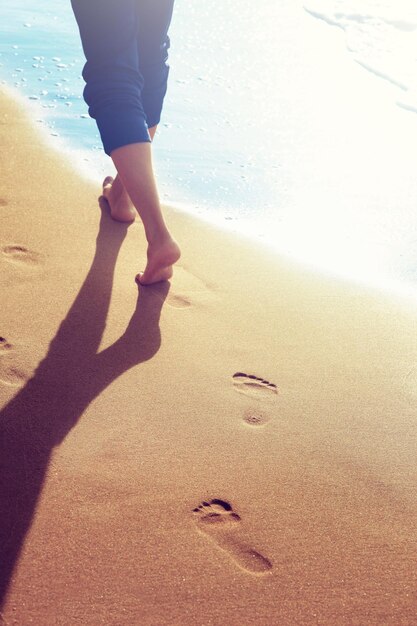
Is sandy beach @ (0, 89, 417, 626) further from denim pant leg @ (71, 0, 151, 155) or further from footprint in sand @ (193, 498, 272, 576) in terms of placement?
denim pant leg @ (71, 0, 151, 155)

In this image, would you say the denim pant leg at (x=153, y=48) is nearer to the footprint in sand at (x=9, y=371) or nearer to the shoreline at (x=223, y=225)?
the shoreline at (x=223, y=225)

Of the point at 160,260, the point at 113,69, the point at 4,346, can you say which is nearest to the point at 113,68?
the point at 113,69

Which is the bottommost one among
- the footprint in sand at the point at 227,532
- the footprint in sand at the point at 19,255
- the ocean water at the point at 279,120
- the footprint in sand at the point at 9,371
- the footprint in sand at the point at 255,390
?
the footprint in sand at the point at 227,532

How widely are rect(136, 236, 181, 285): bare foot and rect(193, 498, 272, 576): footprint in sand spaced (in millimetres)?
837

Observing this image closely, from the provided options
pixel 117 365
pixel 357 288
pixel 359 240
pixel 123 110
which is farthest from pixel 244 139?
pixel 117 365

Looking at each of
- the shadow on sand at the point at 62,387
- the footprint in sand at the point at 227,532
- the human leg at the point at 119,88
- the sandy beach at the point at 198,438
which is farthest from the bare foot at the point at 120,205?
the footprint in sand at the point at 227,532

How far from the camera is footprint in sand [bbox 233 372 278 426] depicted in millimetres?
1859

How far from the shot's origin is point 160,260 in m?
2.21

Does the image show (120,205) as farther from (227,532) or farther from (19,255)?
(227,532)

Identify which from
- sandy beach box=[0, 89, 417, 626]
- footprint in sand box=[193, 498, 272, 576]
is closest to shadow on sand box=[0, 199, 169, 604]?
sandy beach box=[0, 89, 417, 626]

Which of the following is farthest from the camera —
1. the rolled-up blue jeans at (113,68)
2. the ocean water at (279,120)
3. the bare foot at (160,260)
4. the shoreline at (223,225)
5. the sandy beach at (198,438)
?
the ocean water at (279,120)

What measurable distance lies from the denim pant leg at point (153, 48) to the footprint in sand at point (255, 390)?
101 cm

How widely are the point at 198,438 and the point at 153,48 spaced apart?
4.19 feet

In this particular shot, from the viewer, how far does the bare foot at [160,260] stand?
86.0 inches
